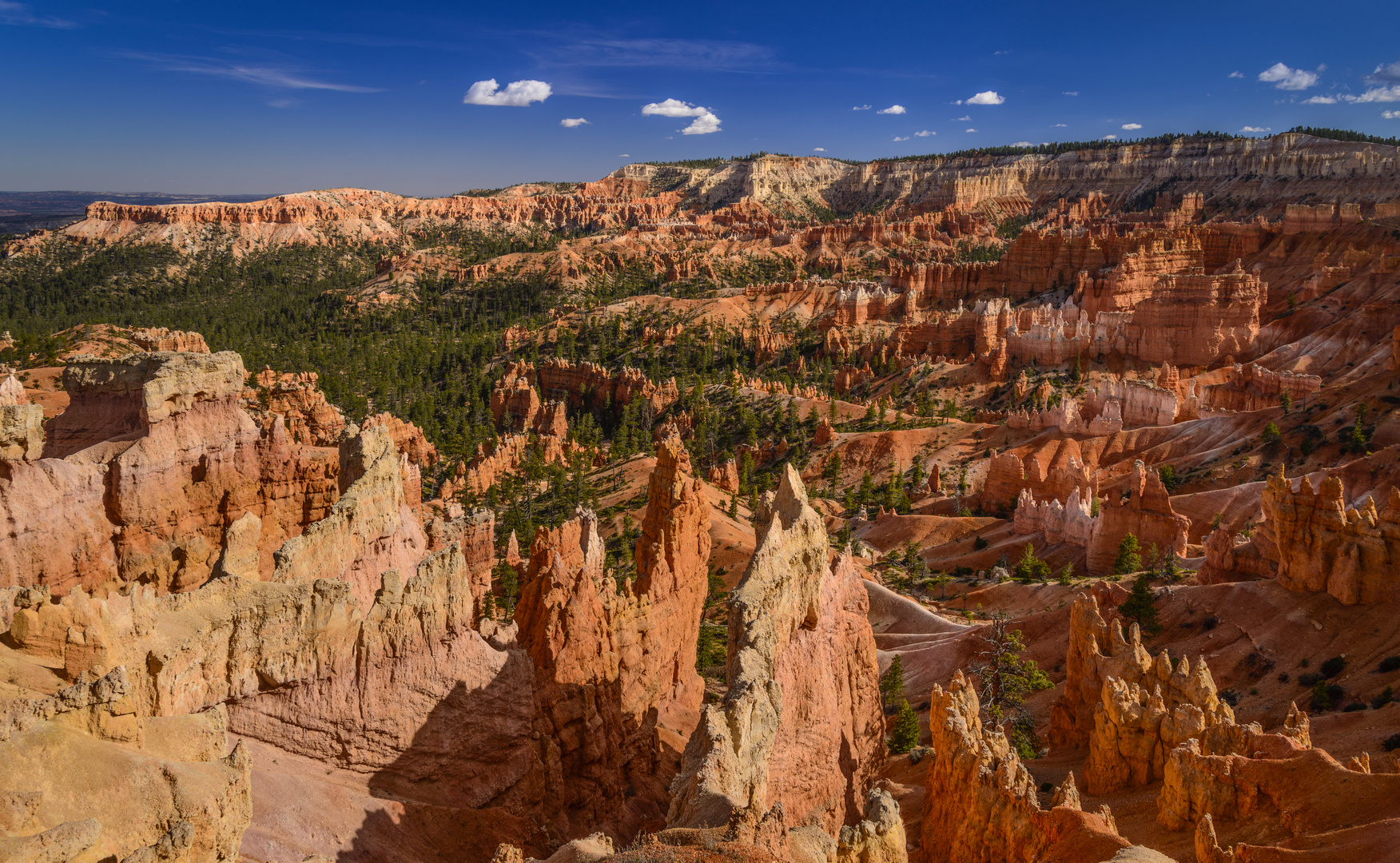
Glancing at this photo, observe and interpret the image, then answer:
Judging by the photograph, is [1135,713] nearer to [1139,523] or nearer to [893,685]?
[893,685]

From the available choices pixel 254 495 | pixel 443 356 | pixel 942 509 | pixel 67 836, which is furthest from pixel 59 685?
pixel 443 356

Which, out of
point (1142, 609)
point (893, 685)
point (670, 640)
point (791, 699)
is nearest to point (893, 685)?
point (893, 685)

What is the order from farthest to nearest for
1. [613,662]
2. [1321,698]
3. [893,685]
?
[893,685] < [1321,698] < [613,662]

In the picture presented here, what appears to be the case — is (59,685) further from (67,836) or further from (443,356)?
(443,356)

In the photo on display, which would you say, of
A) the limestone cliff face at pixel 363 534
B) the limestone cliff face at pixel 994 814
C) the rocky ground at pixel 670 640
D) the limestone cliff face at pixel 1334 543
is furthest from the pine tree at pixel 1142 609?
the limestone cliff face at pixel 363 534

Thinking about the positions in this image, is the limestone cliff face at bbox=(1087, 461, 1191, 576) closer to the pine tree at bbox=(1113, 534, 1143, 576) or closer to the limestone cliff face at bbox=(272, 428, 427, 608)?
the pine tree at bbox=(1113, 534, 1143, 576)

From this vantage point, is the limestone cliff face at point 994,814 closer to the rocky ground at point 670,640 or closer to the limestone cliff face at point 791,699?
the rocky ground at point 670,640
